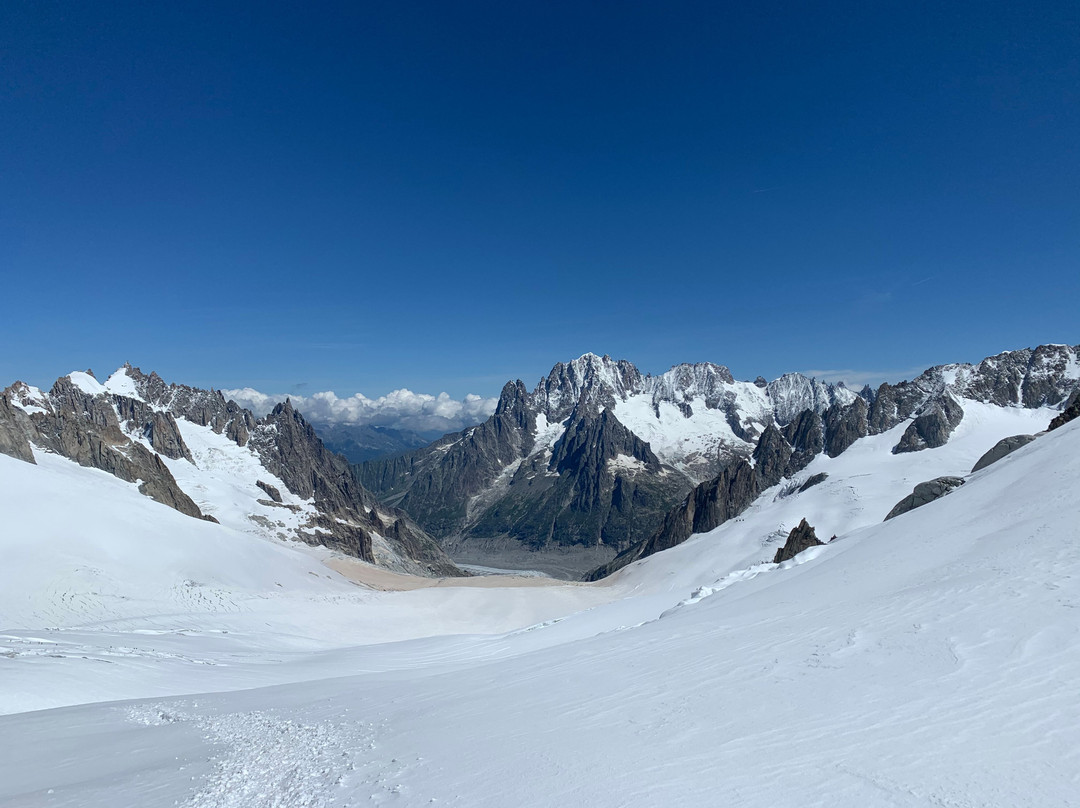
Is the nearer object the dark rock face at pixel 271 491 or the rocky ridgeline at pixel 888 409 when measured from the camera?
the rocky ridgeline at pixel 888 409

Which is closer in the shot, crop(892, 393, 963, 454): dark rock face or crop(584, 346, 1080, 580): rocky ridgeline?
crop(892, 393, 963, 454): dark rock face

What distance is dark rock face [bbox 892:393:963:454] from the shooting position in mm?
111250

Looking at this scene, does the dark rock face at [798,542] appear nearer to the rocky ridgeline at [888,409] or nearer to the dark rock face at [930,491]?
the dark rock face at [930,491]

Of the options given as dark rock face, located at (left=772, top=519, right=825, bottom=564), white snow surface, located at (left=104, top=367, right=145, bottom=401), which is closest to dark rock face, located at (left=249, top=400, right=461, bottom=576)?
white snow surface, located at (left=104, top=367, right=145, bottom=401)

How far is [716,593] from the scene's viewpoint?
25.0m

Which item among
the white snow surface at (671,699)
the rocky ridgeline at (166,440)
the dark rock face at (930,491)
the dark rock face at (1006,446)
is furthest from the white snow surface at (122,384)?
the dark rock face at (1006,446)

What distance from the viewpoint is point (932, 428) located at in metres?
112

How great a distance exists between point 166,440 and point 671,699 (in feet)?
503

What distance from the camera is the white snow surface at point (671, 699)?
6652 mm

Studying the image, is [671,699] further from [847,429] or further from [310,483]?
[310,483]

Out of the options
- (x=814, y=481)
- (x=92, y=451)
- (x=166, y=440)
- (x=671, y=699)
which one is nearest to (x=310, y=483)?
(x=166, y=440)

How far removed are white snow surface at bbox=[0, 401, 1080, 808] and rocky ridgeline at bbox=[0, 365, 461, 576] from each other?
6402 centimetres

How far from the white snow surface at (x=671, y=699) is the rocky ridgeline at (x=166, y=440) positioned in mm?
64015

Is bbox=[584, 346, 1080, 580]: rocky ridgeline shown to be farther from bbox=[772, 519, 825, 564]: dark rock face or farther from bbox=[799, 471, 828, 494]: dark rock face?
bbox=[772, 519, 825, 564]: dark rock face
